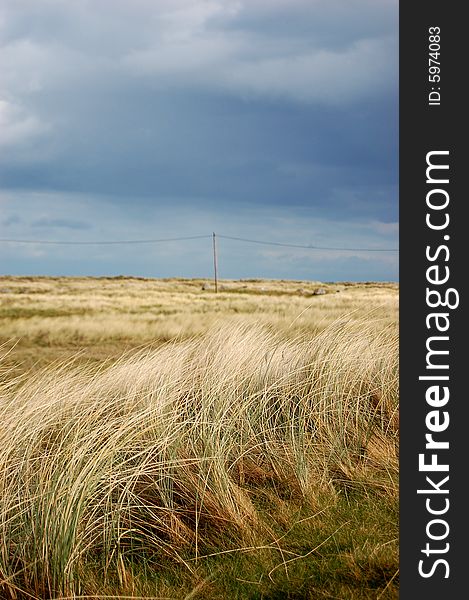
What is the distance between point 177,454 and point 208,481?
13.9 inches

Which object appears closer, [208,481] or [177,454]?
[208,481]

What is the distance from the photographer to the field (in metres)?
3.15

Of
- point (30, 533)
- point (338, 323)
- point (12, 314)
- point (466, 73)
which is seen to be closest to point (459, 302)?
point (466, 73)

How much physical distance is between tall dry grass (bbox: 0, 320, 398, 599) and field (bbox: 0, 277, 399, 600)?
16 mm

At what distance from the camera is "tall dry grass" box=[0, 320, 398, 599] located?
3.25m

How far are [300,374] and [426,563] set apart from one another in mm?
2977

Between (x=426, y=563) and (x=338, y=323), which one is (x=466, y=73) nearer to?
(x=426, y=563)

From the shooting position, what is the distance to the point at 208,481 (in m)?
3.91

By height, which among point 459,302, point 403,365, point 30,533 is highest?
point 459,302

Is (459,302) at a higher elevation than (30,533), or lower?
higher

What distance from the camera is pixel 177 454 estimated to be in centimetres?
416

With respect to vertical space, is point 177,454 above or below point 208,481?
above

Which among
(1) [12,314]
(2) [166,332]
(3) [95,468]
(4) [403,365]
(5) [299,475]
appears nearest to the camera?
(4) [403,365]

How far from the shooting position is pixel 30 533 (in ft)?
10.5
